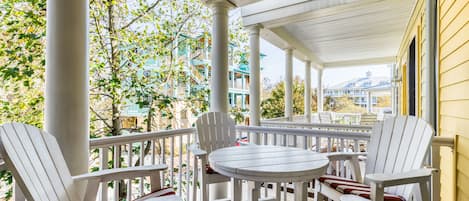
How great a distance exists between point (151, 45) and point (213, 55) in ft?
6.61

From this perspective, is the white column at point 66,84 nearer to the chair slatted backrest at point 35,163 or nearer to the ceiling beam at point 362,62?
the chair slatted backrest at point 35,163

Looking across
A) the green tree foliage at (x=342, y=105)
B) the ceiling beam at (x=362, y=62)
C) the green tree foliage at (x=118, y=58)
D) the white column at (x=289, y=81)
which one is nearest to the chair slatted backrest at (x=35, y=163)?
the green tree foliage at (x=118, y=58)

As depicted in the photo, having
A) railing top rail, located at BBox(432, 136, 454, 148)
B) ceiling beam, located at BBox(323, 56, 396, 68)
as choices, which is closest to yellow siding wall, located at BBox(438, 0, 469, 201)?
railing top rail, located at BBox(432, 136, 454, 148)

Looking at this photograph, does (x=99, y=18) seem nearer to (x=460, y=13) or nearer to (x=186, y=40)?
(x=186, y=40)

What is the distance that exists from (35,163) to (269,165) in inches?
51.9

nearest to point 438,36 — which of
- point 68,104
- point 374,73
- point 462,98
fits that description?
point 462,98

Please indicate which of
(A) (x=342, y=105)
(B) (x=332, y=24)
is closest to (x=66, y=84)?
(B) (x=332, y=24)

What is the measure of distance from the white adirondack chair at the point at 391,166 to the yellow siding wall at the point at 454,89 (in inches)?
11.6

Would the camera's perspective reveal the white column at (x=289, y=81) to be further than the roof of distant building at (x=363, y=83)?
No

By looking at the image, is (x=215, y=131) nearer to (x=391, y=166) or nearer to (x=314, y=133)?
(x=314, y=133)

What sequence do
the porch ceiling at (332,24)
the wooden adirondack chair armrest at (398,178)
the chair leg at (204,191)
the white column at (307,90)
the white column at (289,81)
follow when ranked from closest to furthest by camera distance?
the wooden adirondack chair armrest at (398,178) < the chair leg at (204,191) < the porch ceiling at (332,24) < the white column at (289,81) < the white column at (307,90)

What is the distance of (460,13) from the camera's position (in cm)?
182

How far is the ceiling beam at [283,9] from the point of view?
3764 millimetres

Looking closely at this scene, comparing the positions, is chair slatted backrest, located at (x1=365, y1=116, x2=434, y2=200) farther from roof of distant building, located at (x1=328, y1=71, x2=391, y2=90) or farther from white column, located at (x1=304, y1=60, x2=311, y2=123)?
roof of distant building, located at (x1=328, y1=71, x2=391, y2=90)
